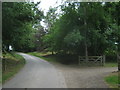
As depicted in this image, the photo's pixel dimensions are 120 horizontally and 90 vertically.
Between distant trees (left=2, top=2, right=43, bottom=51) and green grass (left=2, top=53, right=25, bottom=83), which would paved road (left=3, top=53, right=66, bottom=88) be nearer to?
green grass (left=2, top=53, right=25, bottom=83)

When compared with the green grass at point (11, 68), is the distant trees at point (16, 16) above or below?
above

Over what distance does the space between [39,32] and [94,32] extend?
87.3 feet

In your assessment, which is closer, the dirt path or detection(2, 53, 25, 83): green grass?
the dirt path

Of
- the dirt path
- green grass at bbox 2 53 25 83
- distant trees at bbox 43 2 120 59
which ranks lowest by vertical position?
green grass at bbox 2 53 25 83

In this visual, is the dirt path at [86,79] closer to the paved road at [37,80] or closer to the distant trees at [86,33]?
the paved road at [37,80]

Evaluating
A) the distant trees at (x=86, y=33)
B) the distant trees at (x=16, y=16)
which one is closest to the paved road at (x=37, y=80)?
the distant trees at (x=16, y=16)

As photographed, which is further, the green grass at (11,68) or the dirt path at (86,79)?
the green grass at (11,68)

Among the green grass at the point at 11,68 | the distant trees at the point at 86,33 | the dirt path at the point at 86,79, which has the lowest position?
the green grass at the point at 11,68

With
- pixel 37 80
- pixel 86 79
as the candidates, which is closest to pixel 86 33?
pixel 86 79

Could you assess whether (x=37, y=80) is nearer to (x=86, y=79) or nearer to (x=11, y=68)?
(x=86, y=79)

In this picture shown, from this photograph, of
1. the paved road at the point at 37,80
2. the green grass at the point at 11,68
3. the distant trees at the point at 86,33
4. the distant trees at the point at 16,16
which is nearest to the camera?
the paved road at the point at 37,80

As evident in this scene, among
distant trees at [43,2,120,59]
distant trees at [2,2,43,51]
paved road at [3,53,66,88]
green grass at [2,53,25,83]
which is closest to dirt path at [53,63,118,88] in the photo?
paved road at [3,53,66,88]

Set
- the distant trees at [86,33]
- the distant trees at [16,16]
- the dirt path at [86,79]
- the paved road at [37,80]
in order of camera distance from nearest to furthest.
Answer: the dirt path at [86,79], the paved road at [37,80], the distant trees at [16,16], the distant trees at [86,33]

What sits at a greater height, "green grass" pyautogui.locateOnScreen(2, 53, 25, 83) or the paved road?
the paved road
